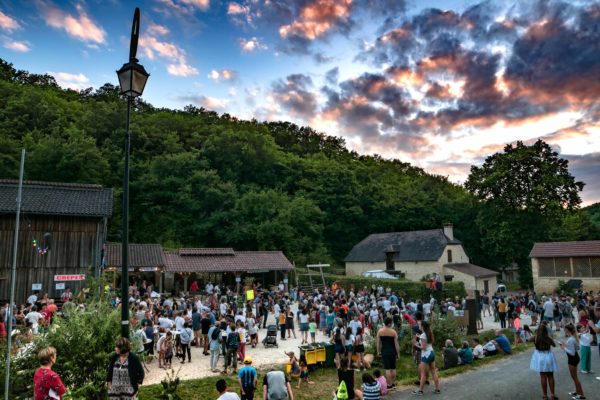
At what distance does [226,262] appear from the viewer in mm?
32219

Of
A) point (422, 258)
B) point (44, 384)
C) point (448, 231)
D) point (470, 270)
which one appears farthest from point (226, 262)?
point (44, 384)

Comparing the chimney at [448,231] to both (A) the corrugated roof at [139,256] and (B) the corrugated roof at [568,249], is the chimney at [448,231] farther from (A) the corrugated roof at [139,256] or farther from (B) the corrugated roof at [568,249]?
(A) the corrugated roof at [139,256]

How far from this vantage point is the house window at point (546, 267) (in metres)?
36.4

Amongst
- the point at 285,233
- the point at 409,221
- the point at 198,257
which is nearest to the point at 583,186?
the point at 409,221

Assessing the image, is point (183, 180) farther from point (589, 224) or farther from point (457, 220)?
point (589, 224)

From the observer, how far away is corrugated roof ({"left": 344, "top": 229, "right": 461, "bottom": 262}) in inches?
1592

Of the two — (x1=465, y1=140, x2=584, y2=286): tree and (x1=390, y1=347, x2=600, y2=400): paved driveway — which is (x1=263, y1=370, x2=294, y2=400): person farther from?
(x1=465, y1=140, x2=584, y2=286): tree

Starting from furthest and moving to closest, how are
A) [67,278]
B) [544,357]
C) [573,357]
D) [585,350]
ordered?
[67,278]
[585,350]
[573,357]
[544,357]

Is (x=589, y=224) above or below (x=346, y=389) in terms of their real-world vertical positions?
above

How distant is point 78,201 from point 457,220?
1841 inches

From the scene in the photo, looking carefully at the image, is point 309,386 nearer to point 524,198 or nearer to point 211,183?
point 211,183

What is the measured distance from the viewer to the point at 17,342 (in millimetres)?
9477

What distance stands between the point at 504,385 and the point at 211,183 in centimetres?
3758

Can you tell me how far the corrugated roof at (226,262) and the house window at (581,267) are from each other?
25726 mm
